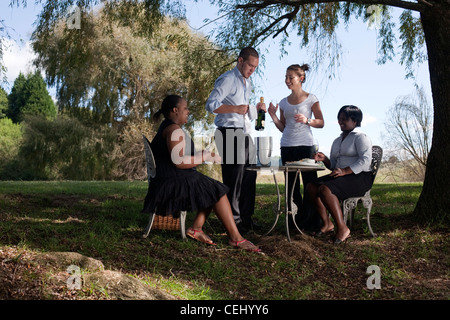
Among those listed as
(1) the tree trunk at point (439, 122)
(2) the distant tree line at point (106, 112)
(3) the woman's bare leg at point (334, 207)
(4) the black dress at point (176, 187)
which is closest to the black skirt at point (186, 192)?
(4) the black dress at point (176, 187)

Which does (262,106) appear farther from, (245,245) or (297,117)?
(245,245)

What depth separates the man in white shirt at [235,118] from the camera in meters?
4.82

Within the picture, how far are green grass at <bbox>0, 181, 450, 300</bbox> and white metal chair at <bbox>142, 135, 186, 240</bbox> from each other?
0.08 metres

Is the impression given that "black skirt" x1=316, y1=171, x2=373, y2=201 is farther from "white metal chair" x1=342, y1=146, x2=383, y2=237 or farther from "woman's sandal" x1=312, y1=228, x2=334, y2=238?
"woman's sandal" x1=312, y1=228, x2=334, y2=238

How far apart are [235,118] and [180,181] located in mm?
876

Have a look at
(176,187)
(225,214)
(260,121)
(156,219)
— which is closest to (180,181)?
(176,187)

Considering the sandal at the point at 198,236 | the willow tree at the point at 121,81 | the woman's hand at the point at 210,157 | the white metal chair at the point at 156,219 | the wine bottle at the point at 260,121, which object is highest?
the willow tree at the point at 121,81

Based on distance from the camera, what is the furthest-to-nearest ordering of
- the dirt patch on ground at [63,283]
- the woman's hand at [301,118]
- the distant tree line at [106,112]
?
the distant tree line at [106,112], the woman's hand at [301,118], the dirt patch on ground at [63,283]

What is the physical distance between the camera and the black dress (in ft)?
14.8

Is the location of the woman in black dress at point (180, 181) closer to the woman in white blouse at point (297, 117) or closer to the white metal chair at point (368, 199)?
the woman in white blouse at point (297, 117)

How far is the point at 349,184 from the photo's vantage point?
4.89m

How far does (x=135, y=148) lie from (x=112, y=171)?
1401 mm

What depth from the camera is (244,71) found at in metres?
4.88
